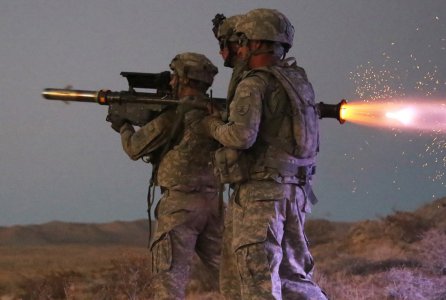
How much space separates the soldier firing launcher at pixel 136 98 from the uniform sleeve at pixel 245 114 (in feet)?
2.70

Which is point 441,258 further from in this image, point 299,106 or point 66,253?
point 66,253

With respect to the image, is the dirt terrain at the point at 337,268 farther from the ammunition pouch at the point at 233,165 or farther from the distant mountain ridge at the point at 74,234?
the distant mountain ridge at the point at 74,234

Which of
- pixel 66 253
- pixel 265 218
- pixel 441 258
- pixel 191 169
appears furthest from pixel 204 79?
pixel 66 253

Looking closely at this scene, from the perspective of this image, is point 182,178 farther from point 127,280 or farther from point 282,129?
point 127,280

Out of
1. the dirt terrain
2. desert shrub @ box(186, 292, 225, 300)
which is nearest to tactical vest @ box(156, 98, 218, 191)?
the dirt terrain

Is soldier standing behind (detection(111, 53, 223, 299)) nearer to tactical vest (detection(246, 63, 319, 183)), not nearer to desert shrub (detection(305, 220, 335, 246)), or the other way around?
tactical vest (detection(246, 63, 319, 183))

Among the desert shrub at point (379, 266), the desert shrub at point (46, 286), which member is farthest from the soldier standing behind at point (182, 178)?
the desert shrub at point (379, 266)

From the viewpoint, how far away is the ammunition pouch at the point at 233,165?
4.78 metres

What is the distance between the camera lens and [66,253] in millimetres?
15625

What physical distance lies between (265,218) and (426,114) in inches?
103

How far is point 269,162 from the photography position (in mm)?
4715

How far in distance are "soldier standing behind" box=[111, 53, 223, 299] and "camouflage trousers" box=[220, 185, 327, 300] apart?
1.84 feet

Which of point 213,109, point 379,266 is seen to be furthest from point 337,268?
point 213,109

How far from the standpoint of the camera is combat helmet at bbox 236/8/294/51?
4812 mm
